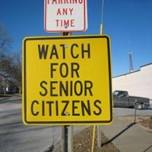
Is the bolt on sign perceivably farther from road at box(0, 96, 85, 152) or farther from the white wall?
the white wall

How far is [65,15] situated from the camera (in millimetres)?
3533

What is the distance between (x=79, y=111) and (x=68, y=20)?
790 millimetres

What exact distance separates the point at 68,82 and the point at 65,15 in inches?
23.2

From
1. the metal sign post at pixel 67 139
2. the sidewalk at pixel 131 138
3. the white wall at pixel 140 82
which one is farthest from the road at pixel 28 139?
the white wall at pixel 140 82

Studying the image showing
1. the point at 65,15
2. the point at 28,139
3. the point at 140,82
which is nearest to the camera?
the point at 65,15

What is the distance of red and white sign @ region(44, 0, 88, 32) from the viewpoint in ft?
11.5

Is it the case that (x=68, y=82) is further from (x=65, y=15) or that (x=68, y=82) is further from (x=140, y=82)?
(x=140, y=82)

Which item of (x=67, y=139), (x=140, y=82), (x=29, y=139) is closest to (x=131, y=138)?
(x=29, y=139)

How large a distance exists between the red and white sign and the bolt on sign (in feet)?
0.41

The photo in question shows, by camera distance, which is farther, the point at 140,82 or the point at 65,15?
the point at 140,82

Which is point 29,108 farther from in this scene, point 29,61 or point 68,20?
point 68,20

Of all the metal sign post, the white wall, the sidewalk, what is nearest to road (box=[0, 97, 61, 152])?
the sidewalk

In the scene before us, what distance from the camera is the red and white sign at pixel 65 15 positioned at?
3.51 m

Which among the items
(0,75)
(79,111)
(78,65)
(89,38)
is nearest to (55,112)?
(79,111)
